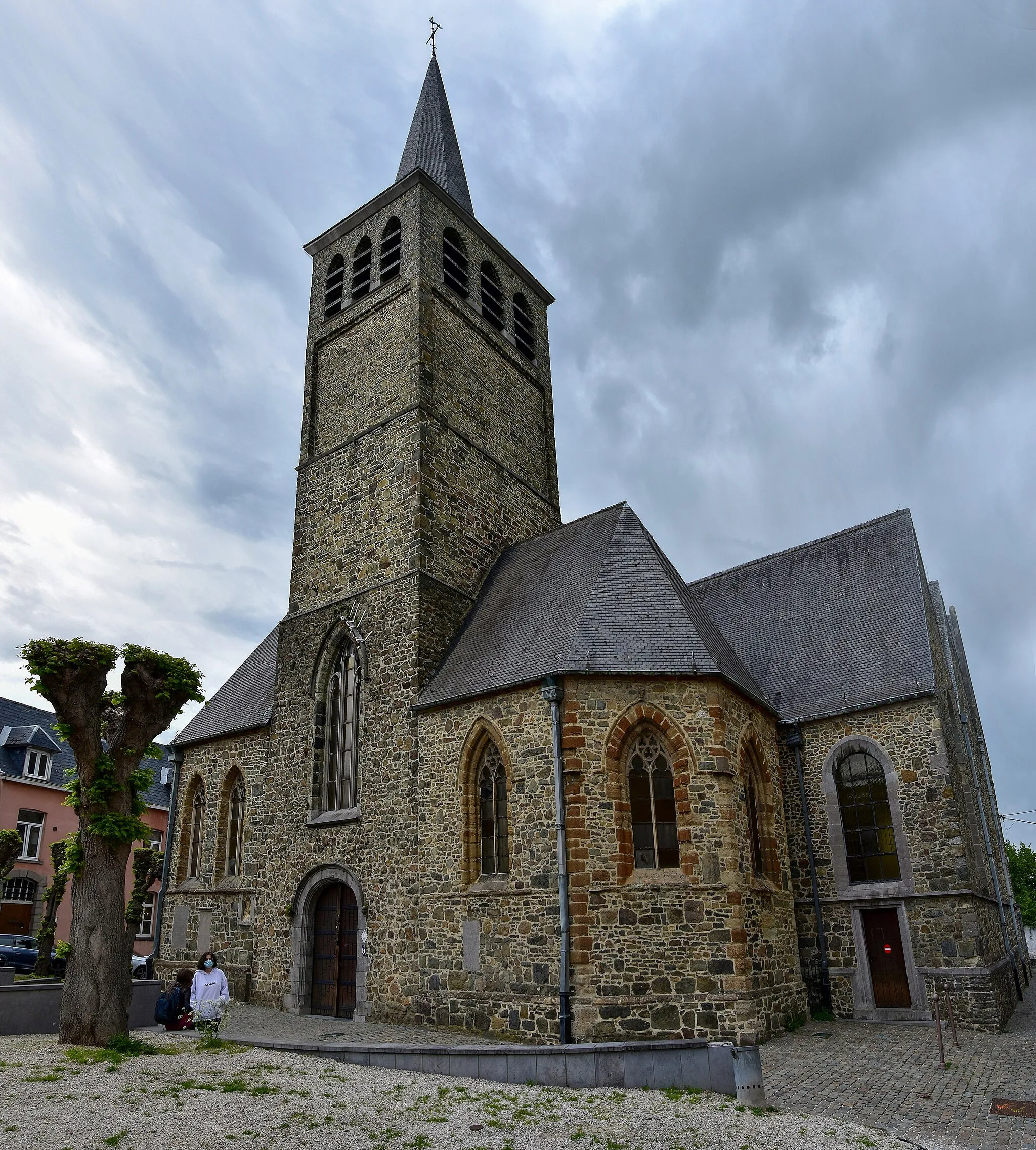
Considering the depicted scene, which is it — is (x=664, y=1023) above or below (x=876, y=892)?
below

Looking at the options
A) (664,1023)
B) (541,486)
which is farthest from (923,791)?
(541,486)

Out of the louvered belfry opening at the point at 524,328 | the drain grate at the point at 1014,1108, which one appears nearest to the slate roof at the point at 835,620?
the drain grate at the point at 1014,1108

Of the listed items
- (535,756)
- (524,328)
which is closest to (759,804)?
(535,756)

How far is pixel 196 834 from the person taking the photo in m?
20.6

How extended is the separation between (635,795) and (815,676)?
5918 mm

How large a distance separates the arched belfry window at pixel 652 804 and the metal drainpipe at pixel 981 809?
8.52m

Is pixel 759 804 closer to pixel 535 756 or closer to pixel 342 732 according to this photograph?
pixel 535 756

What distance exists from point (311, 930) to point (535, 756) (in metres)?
6.50

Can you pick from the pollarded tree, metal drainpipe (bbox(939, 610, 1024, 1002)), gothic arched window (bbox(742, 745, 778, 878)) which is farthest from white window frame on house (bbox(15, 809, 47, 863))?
metal drainpipe (bbox(939, 610, 1024, 1002))

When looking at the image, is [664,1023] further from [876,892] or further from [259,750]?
[259,750]

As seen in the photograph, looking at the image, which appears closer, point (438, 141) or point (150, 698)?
point (150, 698)

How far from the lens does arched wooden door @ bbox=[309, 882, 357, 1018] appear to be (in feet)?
51.4

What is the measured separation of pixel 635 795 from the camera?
1359 centimetres

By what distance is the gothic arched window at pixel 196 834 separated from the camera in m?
20.2
